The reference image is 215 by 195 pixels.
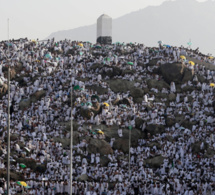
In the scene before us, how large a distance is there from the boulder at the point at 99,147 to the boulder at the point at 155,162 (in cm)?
421

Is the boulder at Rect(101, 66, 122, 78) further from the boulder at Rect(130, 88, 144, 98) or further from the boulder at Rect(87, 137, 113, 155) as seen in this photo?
the boulder at Rect(87, 137, 113, 155)

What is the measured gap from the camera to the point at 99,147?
1734 inches

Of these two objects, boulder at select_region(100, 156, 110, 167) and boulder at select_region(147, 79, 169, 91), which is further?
→ boulder at select_region(147, 79, 169, 91)

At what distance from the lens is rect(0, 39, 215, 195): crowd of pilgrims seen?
3572 centimetres

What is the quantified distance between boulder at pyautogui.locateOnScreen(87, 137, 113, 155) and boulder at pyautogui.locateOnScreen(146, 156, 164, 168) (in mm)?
4213

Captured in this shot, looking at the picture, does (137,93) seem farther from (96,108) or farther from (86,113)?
(86,113)

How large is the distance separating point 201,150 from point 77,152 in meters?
11.7

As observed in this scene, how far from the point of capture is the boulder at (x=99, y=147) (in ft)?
144

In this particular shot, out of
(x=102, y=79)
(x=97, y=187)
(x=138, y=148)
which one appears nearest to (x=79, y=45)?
(x=102, y=79)

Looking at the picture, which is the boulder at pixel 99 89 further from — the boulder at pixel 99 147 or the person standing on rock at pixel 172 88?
the boulder at pixel 99 147

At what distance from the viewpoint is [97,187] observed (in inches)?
1355

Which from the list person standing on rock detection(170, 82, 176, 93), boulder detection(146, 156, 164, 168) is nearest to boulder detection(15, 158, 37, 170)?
boulder detection(146, 156, 164, 168)

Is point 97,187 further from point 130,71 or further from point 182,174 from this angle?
point 130,71

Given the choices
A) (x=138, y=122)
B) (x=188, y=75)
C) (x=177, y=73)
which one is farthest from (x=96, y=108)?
(x=188, y=75)
